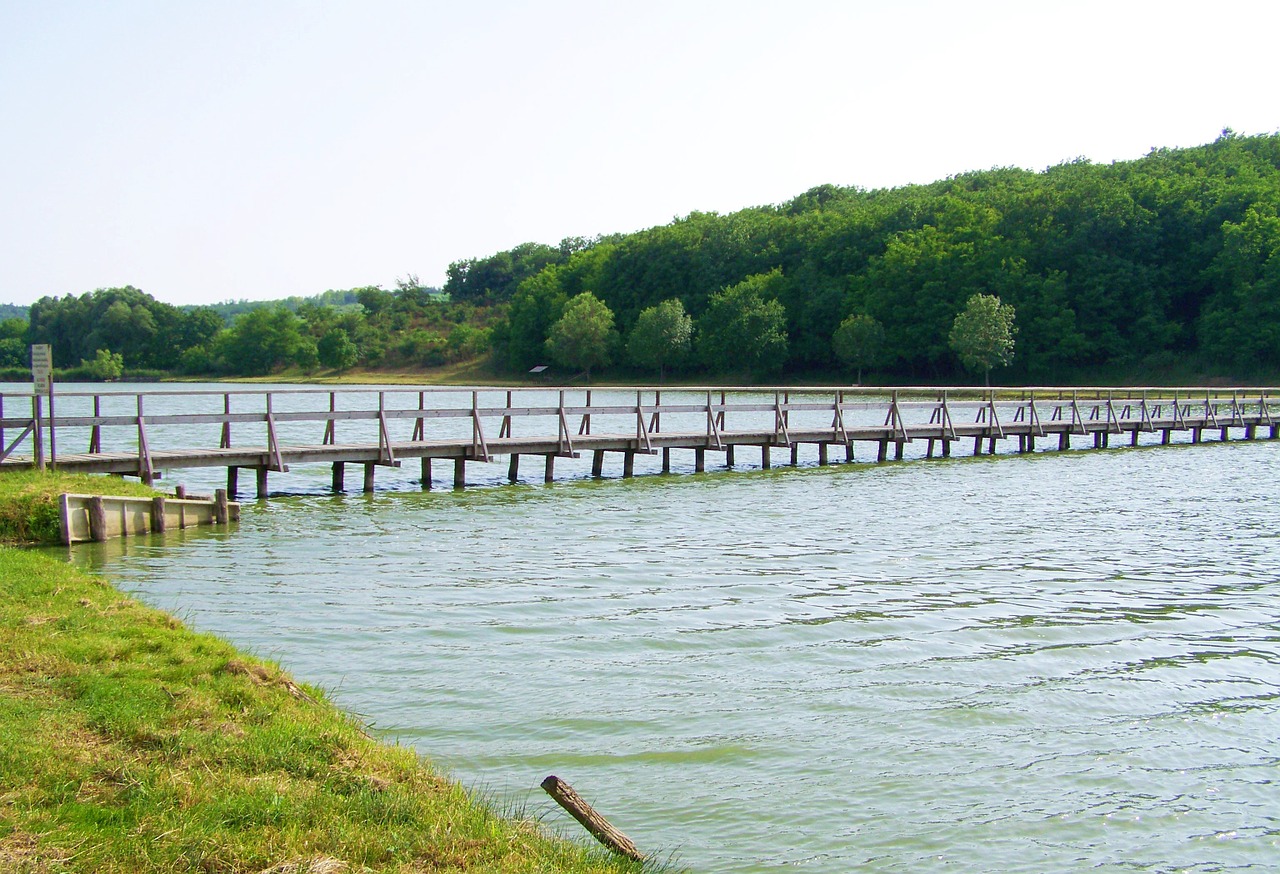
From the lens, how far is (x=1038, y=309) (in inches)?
3233

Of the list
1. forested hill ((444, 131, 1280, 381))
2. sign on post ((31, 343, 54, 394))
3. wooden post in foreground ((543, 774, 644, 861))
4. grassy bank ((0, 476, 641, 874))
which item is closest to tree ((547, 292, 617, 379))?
forested hill ((444, 131, 1280, 381))

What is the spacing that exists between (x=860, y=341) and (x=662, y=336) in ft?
57.4

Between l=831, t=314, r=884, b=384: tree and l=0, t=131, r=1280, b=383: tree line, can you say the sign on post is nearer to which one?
l=0, t=131, r=1280, b=383: tree line

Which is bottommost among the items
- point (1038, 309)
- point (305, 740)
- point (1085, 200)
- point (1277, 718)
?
point (1277, 718)

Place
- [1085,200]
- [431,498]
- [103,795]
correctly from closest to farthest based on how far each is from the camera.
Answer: [103,795]
[431,498]
[1085,200]

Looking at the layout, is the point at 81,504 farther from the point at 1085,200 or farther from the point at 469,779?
the point at 1085,200

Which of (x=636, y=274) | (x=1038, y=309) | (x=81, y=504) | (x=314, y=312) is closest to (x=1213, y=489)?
(x=81, y=504)

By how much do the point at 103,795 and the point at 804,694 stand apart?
232 inches

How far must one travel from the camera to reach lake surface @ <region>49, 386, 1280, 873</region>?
762 cm

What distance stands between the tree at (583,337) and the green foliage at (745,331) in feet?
27.8

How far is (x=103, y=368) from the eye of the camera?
113 m

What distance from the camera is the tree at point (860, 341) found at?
8669 centimetres

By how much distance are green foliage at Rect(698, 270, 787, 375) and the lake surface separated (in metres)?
71.2

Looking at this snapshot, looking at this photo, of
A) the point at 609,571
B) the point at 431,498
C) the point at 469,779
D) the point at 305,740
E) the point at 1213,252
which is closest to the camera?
the point at 305,740
